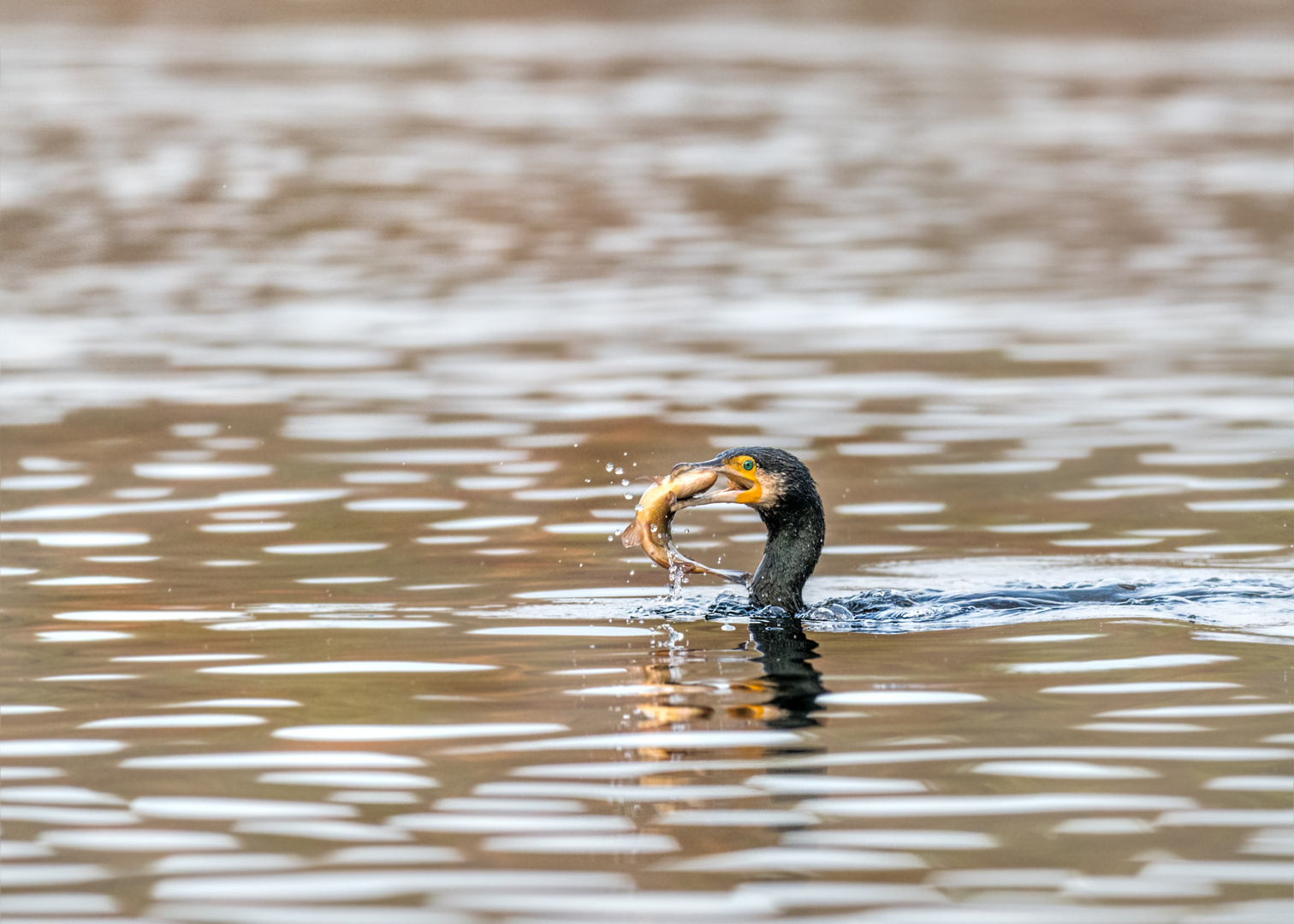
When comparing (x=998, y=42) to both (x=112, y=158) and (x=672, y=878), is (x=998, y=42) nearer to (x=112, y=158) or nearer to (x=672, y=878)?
(x=112, y=158)

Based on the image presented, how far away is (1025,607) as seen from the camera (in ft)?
38.7

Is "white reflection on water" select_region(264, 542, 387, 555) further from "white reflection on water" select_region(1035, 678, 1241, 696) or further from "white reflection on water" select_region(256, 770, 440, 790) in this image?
"white reflection on water" select_region(1035, 678, 1241, 696)

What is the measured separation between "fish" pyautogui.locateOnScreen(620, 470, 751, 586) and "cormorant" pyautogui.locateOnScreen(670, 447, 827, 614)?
0.13 feet

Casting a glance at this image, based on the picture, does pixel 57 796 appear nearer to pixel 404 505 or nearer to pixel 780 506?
pixel 780 506

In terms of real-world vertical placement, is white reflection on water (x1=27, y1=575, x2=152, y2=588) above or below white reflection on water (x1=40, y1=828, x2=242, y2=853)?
below

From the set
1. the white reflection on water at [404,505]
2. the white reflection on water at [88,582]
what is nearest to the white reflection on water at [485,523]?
the white reflection on water at [404,505]

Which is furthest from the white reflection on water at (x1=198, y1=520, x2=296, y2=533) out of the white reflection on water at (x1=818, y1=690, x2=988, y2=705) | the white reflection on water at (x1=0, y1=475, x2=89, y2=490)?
the white reflection on water at (x1=818, y1=690, x2=988, y2=705)

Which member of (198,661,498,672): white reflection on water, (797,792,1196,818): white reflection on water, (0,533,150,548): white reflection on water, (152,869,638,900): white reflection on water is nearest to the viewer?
(152,869,638,900): white reflection on water

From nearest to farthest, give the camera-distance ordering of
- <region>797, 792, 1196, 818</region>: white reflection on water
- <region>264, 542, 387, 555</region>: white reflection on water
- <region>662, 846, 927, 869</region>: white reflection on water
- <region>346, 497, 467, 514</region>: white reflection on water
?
<region>662, 846, 927, 869</region>: white reflection on water < <region>797, 792, 1196, 818</region>: white reflection on water < <region>264, 542, 387, 555</region>: white reflection on water < <region>346, 497, 467, 514</region>: white reflection on water

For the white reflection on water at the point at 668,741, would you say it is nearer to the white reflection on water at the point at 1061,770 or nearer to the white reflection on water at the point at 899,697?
the white reflection on water at the point at 899,697

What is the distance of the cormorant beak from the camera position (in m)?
11.8

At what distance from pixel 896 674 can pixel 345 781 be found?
112 inches

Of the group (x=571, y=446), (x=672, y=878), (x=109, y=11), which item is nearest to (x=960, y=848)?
(x=672, y=878)

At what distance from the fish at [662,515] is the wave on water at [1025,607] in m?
0.30
